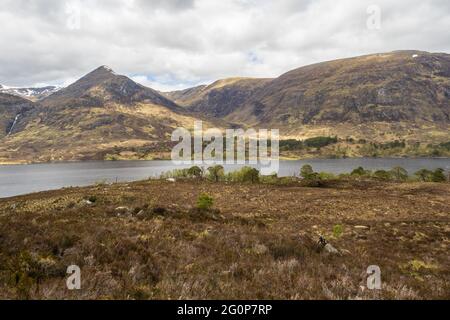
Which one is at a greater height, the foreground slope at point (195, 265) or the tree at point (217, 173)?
the foreground slope at point (195, 265)

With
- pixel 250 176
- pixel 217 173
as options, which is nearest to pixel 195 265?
pixel 250 176

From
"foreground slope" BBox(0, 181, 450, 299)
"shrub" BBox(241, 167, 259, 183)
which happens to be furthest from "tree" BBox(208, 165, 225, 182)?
"foreground slope" BBox(0, 181, 450, 299)

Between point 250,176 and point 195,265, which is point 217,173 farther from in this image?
point 195,265

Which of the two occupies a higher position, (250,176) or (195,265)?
(195,265)

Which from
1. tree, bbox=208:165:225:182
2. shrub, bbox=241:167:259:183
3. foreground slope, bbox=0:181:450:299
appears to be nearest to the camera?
foreground slope, bbox=0:181:450:299

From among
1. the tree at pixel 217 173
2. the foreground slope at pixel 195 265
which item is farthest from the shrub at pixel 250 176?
the foreground slope at pixel 195 265

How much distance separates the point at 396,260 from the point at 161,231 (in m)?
10.1

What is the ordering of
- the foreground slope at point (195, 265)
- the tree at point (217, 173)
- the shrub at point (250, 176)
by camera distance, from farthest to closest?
the tree at point (217, 173)
the shrub at point (250, 176)
the foreground slope at point (195, 265)

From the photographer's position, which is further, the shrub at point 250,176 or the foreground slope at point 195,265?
the shrub at point 250,176

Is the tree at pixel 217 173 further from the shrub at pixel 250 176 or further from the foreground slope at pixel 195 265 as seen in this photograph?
the foreground slope at pixel 195 265

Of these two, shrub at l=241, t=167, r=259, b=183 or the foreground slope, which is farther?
shrub at l=241, t=167, r=259, b=183

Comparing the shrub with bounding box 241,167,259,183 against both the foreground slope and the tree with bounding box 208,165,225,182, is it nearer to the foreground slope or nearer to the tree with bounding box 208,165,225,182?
the tree with bounding box 208,165,225,182

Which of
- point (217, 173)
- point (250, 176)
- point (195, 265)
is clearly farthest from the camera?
point (217, 173)

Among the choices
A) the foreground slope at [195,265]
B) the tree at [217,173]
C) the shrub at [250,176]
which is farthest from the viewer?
the tree at [217,173]
